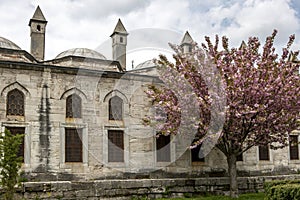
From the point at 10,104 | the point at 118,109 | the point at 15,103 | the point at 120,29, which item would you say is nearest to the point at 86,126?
the point at 118,109

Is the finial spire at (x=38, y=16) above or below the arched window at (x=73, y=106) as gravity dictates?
above

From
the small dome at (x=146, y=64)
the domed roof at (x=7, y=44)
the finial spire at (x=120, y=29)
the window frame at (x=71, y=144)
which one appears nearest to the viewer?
the window frame at (x=71, y=144)

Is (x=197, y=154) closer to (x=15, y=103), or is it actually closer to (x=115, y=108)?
(x=115, y=108)

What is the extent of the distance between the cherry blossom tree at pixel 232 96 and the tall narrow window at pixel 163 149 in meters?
2.33

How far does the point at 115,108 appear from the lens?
16609 millimetres

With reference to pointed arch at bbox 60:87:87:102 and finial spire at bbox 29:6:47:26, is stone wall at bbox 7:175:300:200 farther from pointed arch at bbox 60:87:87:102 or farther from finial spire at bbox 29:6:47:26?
finial spire at bbox 29:6:47:26

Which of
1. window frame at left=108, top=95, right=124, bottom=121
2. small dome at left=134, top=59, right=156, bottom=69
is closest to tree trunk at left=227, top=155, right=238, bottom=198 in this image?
window frame at left=108, top=95, right=124, bottom=121

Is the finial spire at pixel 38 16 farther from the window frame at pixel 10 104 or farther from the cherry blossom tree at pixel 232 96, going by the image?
the cherry blossom tree at pixel 232 96

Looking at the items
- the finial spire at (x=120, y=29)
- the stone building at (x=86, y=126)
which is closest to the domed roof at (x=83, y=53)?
the finial spire at (x=120, y=29)

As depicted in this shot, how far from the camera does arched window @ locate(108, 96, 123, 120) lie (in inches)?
649

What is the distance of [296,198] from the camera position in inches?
412

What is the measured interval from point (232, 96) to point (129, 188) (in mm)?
4639

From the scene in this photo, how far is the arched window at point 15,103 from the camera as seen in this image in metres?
14.6

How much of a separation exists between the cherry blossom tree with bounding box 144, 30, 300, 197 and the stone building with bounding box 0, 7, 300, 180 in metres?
2.23
